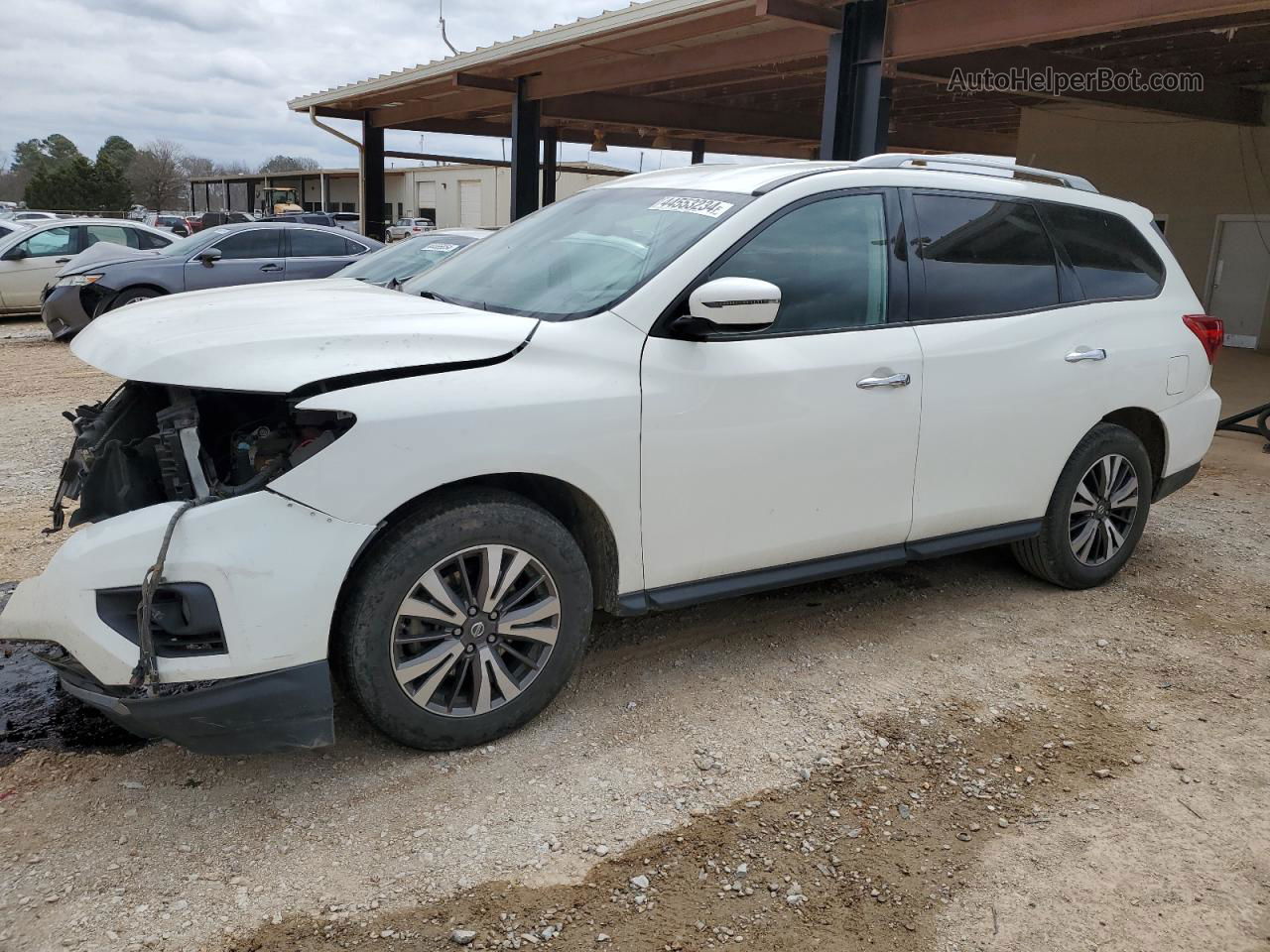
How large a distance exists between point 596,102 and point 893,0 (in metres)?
7.26

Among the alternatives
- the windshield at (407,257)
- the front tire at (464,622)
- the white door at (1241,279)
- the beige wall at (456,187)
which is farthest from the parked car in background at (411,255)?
the beige wall at (456,187)

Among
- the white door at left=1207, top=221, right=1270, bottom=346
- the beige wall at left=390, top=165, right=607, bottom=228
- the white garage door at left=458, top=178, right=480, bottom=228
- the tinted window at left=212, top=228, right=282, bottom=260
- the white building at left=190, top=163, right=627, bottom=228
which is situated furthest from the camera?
the white garage door at left=458, top=178, right=480, bottom=228

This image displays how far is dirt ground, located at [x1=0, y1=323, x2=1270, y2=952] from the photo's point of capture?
2.58 meters

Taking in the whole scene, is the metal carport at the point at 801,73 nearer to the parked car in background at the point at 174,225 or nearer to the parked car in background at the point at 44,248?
the parked car in background at the point at 44,248

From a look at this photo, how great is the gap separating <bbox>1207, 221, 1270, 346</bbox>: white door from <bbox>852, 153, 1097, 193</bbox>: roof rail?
12575 mm

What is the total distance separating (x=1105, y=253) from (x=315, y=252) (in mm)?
11023

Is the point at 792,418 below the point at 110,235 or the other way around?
below

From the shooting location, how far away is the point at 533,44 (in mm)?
11711

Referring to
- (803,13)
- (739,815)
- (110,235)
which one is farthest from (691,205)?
(110,235)

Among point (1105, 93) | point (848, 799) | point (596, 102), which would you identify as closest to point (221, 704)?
point (848, 799)

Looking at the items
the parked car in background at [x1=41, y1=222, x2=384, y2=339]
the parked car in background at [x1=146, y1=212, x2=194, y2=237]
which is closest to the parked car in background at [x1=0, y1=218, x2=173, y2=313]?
the parked car in background at [x1=41, y1=222, x2=384, y2=339]

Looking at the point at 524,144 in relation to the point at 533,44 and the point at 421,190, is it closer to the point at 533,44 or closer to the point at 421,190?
the point at 533,44

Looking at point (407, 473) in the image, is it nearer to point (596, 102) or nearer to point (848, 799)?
point (848, 799)

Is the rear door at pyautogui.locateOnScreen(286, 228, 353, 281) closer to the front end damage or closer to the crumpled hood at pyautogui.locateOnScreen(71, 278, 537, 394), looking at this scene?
the crumpled hood at pyautogui.locateOnScreen(71, 278, 537, 394)
